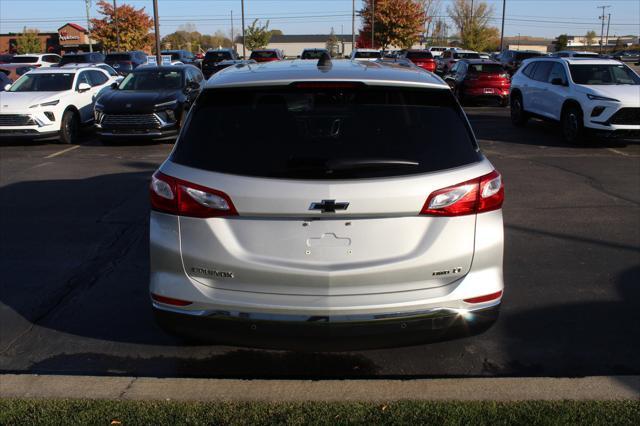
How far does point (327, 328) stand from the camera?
329 cm

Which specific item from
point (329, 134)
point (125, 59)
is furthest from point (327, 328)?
point (125, 59)

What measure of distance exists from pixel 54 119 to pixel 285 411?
12.5 meters

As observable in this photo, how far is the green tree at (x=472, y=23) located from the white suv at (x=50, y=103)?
63.5 metres

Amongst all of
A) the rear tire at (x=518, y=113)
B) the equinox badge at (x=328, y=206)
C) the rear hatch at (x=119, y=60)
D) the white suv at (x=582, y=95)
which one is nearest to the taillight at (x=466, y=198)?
the equinox badge at (x=328, y=206)

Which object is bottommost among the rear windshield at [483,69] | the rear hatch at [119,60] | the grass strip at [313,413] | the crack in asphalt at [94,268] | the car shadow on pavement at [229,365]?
the car shadow on pavement at [229,365]

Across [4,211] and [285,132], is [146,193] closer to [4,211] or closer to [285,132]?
[4,211]

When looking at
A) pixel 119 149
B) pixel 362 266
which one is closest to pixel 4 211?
pixel 119 149

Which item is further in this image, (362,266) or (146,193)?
(146,193)

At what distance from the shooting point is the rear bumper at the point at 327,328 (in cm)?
329

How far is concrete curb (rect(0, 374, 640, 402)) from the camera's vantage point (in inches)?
139

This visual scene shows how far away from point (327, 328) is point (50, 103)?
1264cm

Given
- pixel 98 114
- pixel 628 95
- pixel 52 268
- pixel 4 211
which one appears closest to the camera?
pixel 52 268

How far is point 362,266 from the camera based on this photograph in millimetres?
3248

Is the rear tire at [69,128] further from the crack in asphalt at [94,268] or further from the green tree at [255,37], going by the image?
the green tree at [255,37]
